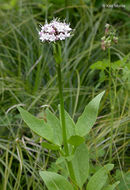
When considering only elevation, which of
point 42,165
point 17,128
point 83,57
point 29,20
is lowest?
point 42,165

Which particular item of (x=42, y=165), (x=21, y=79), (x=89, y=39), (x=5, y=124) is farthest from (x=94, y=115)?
(x=89, y=39)

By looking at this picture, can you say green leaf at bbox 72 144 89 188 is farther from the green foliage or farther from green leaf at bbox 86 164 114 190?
the green foliage

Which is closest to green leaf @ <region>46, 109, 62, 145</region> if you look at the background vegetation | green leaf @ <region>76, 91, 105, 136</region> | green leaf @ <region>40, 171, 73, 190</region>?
green leaf @ <region>76, 91, 105, 136</region>

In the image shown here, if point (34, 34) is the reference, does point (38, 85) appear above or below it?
below

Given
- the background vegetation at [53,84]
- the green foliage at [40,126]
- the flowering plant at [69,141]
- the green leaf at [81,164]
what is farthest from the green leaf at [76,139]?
the background vegetation at [53,84]

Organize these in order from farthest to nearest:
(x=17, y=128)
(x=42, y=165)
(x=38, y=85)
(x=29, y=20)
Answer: (x=29, y=20)
(x=38, y=85)
(x=17, y=128)
(x=42, y=165)

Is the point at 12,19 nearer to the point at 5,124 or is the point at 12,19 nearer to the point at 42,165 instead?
the point at 5,124

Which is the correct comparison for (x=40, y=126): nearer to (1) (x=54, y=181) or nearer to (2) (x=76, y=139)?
(2) (x=76, y=139)
